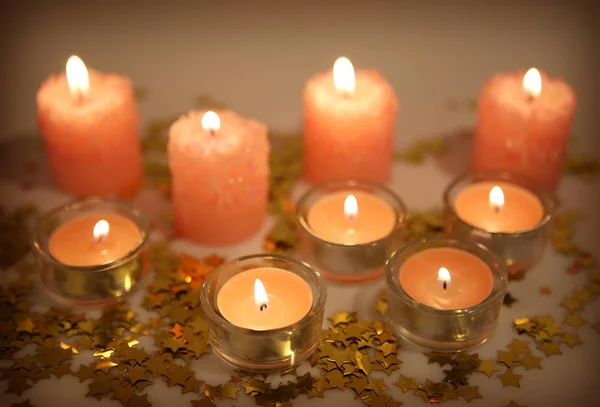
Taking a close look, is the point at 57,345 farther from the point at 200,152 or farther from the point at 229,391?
the point at 200,152

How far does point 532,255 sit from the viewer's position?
1.80 m

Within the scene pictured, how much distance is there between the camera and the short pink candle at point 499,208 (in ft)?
6.08

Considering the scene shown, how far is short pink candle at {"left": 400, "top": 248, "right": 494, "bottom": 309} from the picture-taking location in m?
1.63

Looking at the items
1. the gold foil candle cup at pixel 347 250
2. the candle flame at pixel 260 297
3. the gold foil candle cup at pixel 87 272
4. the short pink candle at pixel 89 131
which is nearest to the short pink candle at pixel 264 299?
the candle flame at pixel 260 297

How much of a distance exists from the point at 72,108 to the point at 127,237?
36 centimetres

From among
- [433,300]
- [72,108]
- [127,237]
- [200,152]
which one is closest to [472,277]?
[433,300]

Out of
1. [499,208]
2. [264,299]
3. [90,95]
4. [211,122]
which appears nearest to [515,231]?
[499,208]

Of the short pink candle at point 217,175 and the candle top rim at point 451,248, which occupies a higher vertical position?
the short pink candle at point 217,175

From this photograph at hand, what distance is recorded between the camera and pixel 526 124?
192cm

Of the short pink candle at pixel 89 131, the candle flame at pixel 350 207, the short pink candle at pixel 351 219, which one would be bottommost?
the short pink candle at pixel 351 219

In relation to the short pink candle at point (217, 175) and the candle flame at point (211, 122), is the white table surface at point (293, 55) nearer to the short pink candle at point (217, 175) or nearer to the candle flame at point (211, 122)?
the short pink candle at point (217, 175)

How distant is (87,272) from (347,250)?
55 cm

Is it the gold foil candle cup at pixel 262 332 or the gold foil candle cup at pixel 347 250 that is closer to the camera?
the gold foil candle cup at pixel 262 332

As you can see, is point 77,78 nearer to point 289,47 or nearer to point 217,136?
point 217,136
